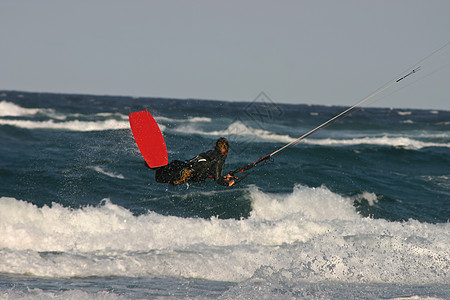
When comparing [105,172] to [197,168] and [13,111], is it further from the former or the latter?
[13,111]

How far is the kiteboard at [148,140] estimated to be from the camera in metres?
7.76

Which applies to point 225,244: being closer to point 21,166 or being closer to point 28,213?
point 28,213

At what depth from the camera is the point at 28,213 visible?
10320 millimetres

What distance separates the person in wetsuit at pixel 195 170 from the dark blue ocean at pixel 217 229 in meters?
1.44

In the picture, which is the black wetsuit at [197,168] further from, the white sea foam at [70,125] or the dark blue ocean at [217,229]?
the white sea foam at [70,125]

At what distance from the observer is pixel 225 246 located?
361 inches

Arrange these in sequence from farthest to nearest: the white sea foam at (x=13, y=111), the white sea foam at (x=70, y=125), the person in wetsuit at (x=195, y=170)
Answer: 1. the white sea foam at (x=13, y=111)
2. the white sea foam at (x=70, y=125)
3. the person in wetsuit at (x=195, y=170)

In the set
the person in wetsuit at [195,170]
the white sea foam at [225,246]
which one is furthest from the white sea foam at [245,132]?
the person in wetsuit at [195,170]

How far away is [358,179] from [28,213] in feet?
Result: 31.9

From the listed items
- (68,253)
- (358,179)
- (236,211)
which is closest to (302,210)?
(236,211)

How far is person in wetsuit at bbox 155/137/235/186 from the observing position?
763 centimetres

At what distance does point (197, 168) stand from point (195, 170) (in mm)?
44

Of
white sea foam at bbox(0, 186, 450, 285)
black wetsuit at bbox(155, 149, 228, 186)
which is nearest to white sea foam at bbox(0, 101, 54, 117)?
white sea foam at bbox(0, 186, 450, 285)

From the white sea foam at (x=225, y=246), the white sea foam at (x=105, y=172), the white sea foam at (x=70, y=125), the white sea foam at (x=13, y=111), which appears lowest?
the white sea foam at (x=225, y=246)
